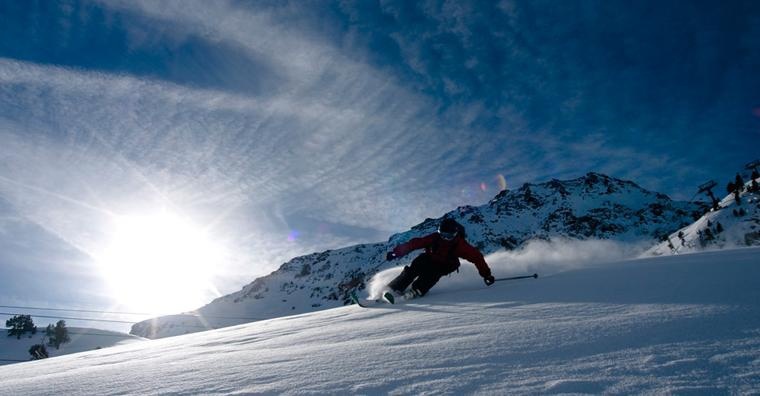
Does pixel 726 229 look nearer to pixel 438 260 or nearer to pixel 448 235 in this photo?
pixel 448 235

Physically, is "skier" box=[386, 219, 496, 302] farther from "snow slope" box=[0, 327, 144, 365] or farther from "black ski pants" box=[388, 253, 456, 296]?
"snow slope" box=[0, 327, 144, 365]

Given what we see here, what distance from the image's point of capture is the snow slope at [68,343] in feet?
153

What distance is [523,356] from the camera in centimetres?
204

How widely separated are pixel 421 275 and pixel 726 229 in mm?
43290

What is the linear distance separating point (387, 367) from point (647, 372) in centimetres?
119

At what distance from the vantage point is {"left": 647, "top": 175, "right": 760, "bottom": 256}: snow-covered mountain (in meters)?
35.0

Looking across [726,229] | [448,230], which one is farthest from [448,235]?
[726,229]

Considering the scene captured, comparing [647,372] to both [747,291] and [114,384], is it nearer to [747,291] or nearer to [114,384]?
[747,291]

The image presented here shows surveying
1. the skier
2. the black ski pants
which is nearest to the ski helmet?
the skier

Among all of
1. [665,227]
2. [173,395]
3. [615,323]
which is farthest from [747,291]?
[665,227]

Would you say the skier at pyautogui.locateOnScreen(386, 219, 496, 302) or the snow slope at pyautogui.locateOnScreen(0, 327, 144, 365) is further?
the snow slope at pyautogui.locateOnScreen(0, 327, 144, 365)

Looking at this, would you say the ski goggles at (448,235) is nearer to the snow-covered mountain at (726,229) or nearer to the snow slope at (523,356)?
the snow slope at (523,356)

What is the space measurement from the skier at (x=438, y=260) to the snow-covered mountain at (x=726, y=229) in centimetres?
3488

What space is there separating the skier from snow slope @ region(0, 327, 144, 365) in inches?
2030
